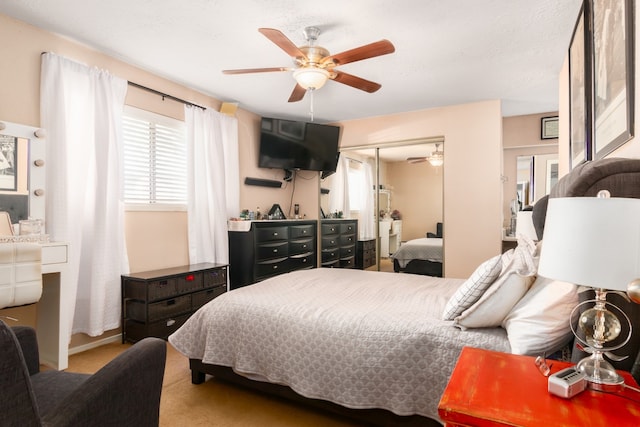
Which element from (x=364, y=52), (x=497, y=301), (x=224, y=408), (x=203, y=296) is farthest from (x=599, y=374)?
(x=203, y=296)

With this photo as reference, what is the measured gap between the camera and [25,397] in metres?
0.83

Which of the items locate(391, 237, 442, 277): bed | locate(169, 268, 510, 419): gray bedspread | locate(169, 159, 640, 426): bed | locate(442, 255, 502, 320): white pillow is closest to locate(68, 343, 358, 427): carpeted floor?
locate(169, 159, 640, 426): bed

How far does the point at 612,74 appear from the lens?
160 centimetres

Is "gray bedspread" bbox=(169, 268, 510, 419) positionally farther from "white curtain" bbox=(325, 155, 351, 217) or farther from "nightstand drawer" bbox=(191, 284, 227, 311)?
"white curtain" bbox=(325, 155, 351, 217)

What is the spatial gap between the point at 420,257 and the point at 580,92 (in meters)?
2.92

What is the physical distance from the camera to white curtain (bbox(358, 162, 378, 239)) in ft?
17.5

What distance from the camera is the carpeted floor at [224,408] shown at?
6.57 ft

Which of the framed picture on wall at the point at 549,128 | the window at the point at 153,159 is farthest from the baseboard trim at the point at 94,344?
the framed picture on wall at the point at 549,128

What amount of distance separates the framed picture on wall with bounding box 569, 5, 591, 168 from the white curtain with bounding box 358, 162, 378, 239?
279 cm

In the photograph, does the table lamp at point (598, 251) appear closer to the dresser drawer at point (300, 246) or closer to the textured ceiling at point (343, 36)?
the textured ceiling at point (343, 36)

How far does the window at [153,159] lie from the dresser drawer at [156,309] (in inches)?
39.5

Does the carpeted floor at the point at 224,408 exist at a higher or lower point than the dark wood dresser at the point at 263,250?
lower

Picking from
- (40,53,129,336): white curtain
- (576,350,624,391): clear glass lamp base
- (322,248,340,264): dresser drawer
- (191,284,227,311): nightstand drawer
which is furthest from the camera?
(322,248,340,264): dresser drawer

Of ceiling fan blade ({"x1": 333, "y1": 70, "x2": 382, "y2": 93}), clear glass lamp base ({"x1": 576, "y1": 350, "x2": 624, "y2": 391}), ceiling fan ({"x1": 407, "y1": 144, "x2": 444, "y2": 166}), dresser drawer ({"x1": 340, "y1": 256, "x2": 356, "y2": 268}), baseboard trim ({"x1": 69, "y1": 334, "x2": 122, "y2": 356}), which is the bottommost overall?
baseboard trim ({"x1": 69, "y1": 334, "x2": 122, "y2": 356})
